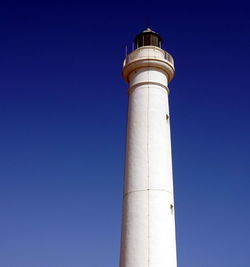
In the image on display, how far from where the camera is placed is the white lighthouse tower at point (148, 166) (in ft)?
Result: 47.7

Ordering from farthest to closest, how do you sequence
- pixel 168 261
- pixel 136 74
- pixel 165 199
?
pixel 136 74, pixel 165 199, pixel 168 261

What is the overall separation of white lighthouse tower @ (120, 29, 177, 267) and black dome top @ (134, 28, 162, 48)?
430 millimetres

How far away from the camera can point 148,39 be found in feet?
63.7

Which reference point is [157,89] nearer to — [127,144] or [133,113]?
[133,113]

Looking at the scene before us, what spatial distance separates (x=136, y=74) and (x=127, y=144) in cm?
328

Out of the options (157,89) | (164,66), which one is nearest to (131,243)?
(157,89)

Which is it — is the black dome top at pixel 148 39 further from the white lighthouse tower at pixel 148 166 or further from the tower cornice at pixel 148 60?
the tower cornice at pixel 148 60

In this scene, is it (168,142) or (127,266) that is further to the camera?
(168,142)

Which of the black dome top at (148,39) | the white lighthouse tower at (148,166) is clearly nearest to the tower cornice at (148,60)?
the white lighthouse tower at (148,166)

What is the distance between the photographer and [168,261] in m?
14.4

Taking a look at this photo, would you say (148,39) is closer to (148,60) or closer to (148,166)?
(148,60)

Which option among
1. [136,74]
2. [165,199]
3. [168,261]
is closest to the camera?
[168,261]

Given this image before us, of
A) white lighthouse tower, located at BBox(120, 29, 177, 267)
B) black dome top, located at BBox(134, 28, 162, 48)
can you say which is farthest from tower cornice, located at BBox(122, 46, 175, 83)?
black dome top, located at BBox(134, 28, 162, 48)

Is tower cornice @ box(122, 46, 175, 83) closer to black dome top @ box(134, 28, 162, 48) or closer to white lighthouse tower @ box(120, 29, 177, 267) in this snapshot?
white lighthouse tower @ box(120, 29, 177, 267)
